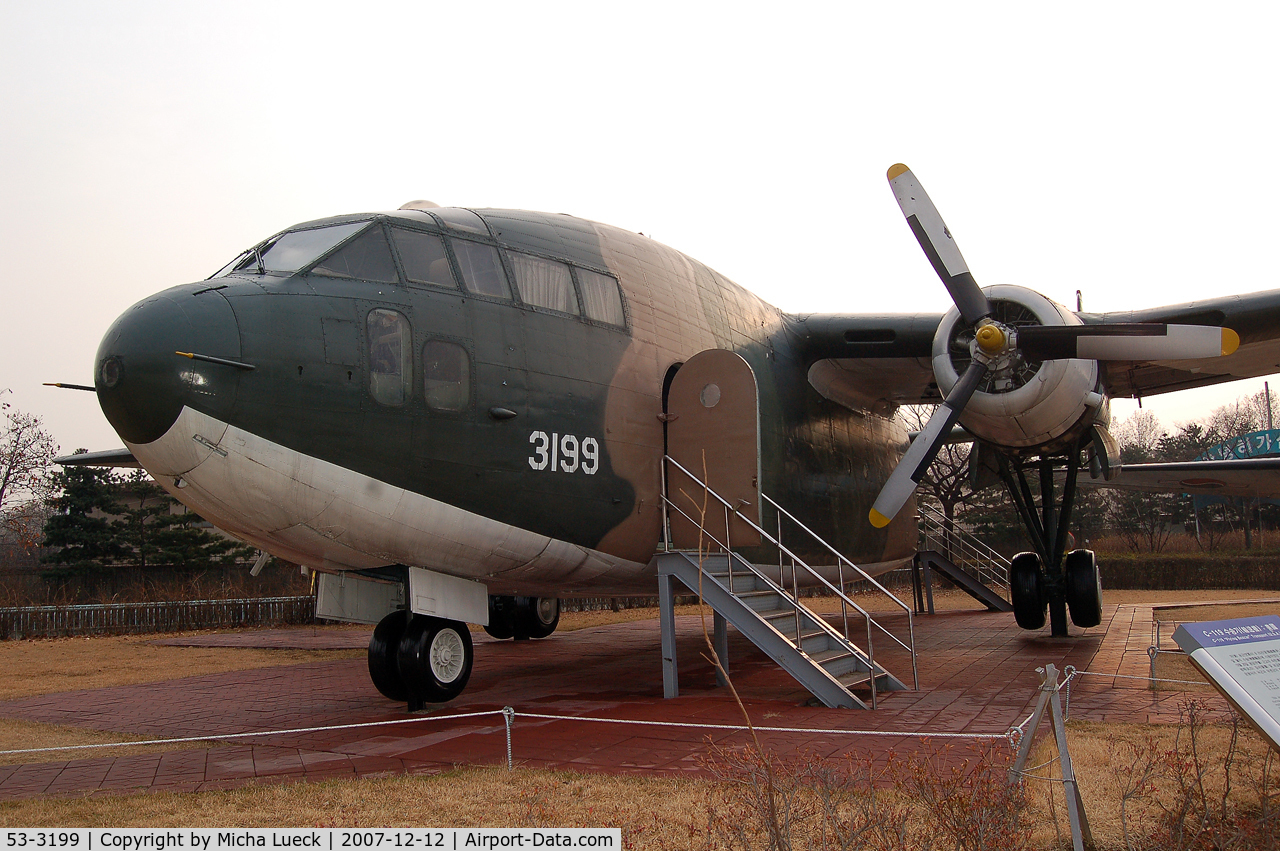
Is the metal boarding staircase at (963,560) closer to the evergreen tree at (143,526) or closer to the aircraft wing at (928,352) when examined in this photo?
the aircraft wing at (928,352)

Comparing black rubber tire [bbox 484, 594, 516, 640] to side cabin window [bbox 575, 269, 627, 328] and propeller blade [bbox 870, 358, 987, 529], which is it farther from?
side cabin window [bbox 575, 269, 627, 328]

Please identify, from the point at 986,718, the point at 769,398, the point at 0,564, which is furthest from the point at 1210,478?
the point at 0,564

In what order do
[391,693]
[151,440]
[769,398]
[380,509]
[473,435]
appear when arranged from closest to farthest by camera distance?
1. [151,440]
2. [380,509]
3. [473,435]
4. [391,693]
5. [769,398]

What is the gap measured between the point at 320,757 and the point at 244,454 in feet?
7.89

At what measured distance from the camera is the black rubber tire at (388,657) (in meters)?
8.02

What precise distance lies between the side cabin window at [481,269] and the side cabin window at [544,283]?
0.65ft

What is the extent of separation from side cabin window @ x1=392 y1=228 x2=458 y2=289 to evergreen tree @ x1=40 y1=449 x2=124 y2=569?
28.0 metres

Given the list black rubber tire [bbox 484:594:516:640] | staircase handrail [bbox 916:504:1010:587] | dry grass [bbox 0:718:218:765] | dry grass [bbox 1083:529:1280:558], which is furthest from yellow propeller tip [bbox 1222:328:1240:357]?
dry grass [bbox 1083:529:1280:558]

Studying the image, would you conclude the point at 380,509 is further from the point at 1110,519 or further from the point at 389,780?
the point at 1110,519

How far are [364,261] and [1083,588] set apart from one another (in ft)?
35.9

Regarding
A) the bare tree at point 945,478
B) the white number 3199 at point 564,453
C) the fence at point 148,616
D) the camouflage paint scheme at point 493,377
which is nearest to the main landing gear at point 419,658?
the camouflage paint scheme at point 493,377

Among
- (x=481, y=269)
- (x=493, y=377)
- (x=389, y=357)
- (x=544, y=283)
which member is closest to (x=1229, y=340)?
(x=544, y=283)

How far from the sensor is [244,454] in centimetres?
646

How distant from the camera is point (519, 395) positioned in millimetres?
7977
